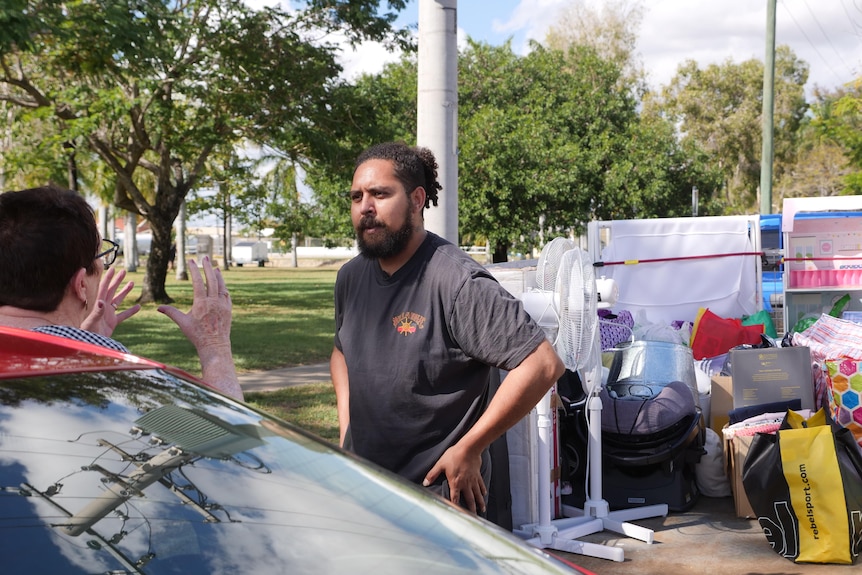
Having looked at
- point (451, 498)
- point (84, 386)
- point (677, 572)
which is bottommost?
point (677, 572)

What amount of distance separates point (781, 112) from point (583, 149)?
29.9 m

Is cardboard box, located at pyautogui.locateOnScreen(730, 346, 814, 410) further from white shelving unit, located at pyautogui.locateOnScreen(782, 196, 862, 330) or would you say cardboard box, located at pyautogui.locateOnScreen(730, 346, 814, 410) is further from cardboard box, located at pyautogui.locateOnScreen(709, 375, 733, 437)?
white shelving unit, located at pyautogui.locateOnScreen(782, 196, 862, 330)

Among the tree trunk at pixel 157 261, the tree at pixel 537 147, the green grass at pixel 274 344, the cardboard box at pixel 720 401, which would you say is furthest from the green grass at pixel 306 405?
the tree trunk at pixel 157 261

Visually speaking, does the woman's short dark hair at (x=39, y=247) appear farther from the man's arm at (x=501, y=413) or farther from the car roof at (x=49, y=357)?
the man's arm at (x=501, y=413)

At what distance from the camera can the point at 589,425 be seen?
5.70 m

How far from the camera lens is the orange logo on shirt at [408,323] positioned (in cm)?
282

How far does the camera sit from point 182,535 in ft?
5.19

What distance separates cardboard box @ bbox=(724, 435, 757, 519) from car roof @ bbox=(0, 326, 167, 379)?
469 cm

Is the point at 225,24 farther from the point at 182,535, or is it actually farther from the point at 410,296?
the point at 182,535

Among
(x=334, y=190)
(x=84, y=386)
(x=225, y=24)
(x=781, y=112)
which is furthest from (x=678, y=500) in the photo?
(x=781, y=112)

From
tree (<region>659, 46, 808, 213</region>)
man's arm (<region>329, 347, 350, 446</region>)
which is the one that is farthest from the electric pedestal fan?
tree (<region>659, 46, 808, 213</region>)

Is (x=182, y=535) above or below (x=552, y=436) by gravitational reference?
above

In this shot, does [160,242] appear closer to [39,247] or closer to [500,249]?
[500,249]

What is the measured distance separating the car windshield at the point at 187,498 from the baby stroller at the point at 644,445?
13.5 feet
